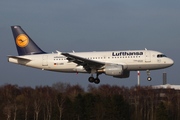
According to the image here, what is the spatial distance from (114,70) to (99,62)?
2271 mm

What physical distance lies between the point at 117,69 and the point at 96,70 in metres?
3.62

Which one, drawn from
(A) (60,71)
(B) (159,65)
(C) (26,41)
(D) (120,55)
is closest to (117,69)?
(D) (120,55)

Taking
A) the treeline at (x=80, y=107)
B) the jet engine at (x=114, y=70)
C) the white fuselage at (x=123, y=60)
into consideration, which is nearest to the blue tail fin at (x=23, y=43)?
the white fuselage at (x=123, y=60)

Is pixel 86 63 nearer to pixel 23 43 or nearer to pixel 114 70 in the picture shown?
pixel 114 70

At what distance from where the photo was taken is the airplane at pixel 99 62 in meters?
36.8

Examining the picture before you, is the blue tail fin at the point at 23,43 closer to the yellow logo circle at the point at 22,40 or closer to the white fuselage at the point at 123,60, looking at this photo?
the yellow logo circle at the point at 22,40

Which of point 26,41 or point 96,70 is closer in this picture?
point 96,70

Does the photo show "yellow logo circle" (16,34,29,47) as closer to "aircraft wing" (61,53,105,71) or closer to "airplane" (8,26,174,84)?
"airplane" (8,26,174,84)

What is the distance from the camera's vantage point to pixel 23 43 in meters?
42.8

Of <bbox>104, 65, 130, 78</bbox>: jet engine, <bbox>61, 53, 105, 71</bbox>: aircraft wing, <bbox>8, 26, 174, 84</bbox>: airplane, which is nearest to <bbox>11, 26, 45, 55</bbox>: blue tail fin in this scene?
<bbox>8, 26, 174, 84</bbox>: airplane

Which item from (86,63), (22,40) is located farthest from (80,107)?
(86,63)

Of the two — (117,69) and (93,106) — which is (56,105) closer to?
(93,106)

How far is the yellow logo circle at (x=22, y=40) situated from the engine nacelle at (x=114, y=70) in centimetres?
1419

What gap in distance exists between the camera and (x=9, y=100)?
269ft
